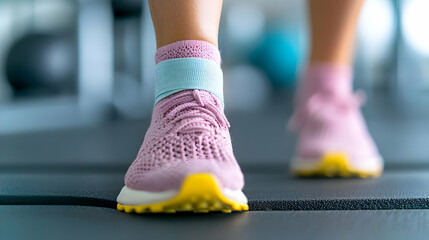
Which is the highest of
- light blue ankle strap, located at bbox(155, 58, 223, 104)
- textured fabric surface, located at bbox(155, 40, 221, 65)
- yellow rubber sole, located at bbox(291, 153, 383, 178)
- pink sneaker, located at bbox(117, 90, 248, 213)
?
textured fabric surface, located at bbox(155, 40, 221, 65)

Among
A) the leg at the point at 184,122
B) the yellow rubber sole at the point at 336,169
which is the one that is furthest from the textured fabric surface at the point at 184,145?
the yellow rubber sole at the point at 336,169

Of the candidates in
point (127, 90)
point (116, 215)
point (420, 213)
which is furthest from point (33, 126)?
point (420, 213)

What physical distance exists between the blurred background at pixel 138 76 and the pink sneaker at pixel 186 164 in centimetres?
77

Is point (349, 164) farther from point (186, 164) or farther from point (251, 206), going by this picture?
point (186, 164)

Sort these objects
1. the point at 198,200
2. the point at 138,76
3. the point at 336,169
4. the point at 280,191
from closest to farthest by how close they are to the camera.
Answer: the point at 198,200, the point at 280,191, the point at 336,169, the point at 138,76

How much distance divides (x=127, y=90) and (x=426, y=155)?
11.5 ft

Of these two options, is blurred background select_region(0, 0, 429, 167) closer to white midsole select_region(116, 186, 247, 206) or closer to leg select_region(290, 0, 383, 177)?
leg select_region(290, 0, 383, 177)

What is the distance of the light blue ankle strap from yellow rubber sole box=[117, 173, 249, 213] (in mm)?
184

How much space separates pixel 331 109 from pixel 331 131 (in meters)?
0.07

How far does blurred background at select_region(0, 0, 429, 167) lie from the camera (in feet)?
7.30

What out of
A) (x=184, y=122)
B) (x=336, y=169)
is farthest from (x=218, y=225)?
(x=336, y=169)

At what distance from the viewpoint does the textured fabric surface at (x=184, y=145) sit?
729mm

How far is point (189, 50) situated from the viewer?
0.81 m

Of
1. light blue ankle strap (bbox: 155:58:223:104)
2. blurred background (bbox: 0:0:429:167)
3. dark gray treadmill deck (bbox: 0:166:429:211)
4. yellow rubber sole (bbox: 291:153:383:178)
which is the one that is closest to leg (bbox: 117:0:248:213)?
light blue ankle strap (bbox: 155:58:223:104)
